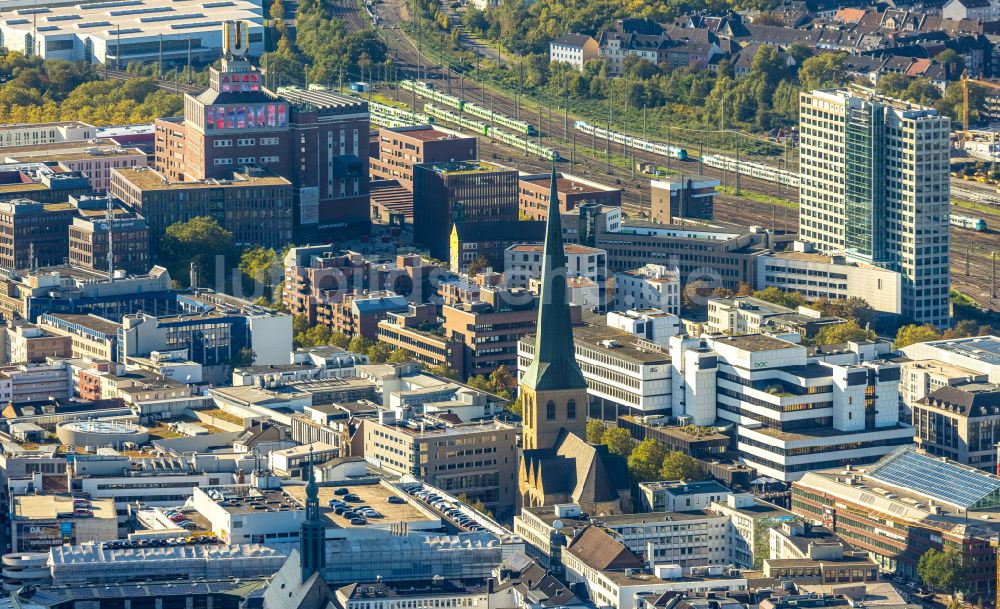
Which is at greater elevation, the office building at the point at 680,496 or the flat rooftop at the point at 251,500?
the flat rooftop at the point at 251,500

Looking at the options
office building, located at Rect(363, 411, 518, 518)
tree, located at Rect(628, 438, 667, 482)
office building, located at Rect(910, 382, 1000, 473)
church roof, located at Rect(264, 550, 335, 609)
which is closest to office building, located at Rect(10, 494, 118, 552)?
church roof, located at Rect(264, 550, 335, 609)

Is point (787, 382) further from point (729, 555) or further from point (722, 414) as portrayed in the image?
point (729, 555)

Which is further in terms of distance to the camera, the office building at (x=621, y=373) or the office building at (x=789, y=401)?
the office building at (x=621, y=373)

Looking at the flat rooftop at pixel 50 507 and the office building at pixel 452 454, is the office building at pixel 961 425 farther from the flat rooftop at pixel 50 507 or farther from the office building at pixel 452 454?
the flat rooftop at pixel 50 507

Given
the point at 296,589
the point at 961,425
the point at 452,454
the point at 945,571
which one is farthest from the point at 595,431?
the point at 296,589

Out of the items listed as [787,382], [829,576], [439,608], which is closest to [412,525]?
[439,608]

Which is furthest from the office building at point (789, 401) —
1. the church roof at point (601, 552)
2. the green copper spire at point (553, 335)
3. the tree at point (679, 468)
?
the church roof at point (601, 552)
